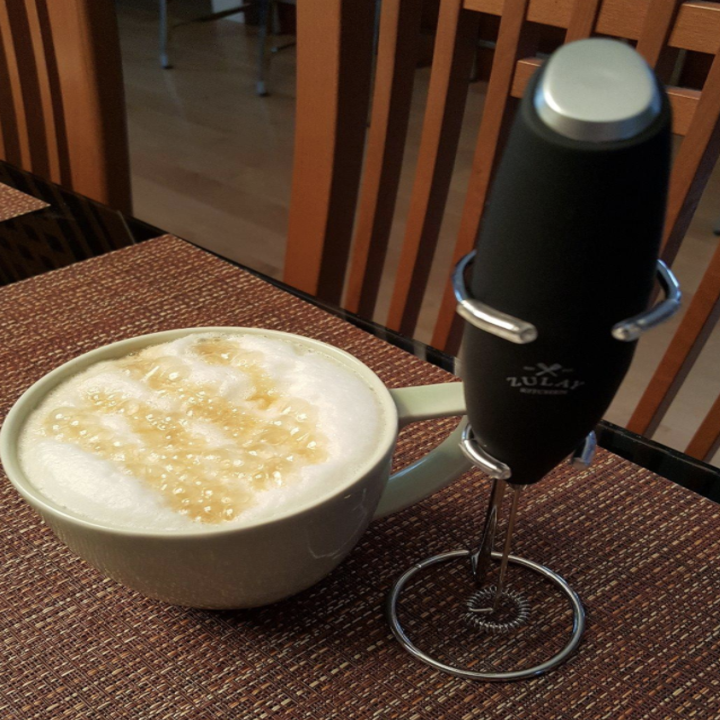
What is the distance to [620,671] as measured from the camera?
335 millimetres

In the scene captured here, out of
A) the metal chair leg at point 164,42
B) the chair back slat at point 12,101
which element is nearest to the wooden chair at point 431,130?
the chair back slat at point 12,101

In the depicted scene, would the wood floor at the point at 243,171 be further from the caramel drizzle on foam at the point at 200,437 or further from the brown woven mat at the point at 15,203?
the caramel drizzle on foam at the point at 200,437

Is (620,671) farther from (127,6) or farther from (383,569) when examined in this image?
(127,6)

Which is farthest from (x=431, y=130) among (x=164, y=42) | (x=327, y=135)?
(x=164, y=42)

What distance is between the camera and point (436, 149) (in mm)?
782

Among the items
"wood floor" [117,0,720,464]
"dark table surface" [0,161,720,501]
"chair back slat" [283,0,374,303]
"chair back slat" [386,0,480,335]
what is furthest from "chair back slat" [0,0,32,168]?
"wood floor" [117,0,720,464]

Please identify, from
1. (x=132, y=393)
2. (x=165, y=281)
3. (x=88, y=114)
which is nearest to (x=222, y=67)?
(x=88, y=114)

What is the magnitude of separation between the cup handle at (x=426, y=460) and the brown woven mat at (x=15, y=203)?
49cm

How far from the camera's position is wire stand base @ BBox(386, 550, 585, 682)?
33cm

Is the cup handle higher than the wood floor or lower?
higher

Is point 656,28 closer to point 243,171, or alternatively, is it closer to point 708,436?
point 708,436

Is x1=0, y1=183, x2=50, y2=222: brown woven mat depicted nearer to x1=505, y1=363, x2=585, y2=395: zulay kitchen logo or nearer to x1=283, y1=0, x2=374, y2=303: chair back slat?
x1=283, y1=0, x2=374, y2=303: chair back slat

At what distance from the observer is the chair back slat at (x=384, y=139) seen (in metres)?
0.76

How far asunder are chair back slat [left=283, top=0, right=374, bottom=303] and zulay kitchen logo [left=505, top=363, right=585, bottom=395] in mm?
599
